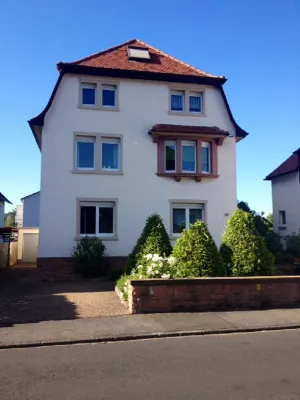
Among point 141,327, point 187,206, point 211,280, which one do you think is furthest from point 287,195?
point 141,327

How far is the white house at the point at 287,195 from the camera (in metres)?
27.1

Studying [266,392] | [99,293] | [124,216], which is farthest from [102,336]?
[124,216]

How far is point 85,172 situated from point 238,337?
1231cm

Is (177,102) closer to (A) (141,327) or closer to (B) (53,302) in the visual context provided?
(B) (53,302)

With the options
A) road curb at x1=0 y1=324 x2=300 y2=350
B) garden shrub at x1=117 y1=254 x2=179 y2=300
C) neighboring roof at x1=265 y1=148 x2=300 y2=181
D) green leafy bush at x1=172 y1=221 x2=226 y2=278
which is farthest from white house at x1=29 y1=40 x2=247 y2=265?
road curb at x1=0 y1=324 x2=300 y2=350

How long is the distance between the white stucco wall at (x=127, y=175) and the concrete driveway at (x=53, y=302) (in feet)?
13.3

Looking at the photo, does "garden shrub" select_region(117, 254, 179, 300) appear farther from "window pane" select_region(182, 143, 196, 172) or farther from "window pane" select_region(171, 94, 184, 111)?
"window pane" select_region(171, 94, 184, 111)

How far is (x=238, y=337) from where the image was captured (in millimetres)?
7531

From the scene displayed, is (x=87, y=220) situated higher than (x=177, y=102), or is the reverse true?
(x=177, y=102)

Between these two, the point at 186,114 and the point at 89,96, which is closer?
the point at 89,96

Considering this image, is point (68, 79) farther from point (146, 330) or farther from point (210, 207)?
point (146, 330)

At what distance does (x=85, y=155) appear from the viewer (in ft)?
61.1

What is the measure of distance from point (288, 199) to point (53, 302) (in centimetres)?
2180

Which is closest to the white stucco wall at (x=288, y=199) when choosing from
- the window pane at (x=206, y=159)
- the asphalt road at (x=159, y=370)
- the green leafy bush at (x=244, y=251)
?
the window pane at (x=206, y=159)
